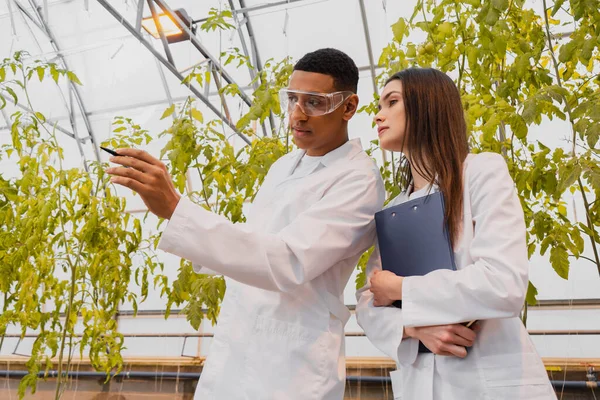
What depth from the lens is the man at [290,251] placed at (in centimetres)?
107

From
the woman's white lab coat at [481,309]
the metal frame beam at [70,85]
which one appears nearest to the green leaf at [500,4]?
the woman's white lab coat at [481,309]

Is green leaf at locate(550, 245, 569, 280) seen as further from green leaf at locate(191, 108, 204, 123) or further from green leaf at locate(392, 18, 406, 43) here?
green leaf at locate(191, 108, 204, 123)

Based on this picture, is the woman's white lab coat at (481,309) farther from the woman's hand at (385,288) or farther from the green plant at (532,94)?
the green plant at (532,94)

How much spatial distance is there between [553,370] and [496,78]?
6.86 feet

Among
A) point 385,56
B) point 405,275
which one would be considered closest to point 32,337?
point 385,56

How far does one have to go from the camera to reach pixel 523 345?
1.04m

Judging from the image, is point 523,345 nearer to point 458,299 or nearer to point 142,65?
point 458,299

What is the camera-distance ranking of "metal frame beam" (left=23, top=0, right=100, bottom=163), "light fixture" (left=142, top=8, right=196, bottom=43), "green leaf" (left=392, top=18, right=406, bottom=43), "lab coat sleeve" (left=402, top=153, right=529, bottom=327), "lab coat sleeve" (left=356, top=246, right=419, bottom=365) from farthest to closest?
"metal frame beam" (left=23, top=0, right=100, bottom=163)
"light fixture" (left=142, top=8, right=196, bottom=43)
"green leaf" (left=392, top=18, right=406, bottom=43)
"lab coat sleeve" (left=356, top=246, right=419, bottom=365)
"lab coat sleeve" (left=402, top=153, right=529, bottom=327)

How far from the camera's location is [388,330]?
1146mm

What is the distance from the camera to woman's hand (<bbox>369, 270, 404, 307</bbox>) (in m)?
1.12

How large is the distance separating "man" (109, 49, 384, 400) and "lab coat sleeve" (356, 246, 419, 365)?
0.07 meters

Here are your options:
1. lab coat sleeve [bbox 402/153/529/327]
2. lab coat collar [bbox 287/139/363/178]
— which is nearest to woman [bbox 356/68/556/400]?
lab coat sleeve [bbox 402/153/529/327]

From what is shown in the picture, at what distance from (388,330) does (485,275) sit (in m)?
0.25

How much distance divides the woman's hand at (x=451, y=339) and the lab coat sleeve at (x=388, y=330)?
0.07 metres
